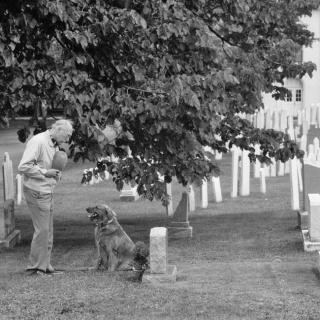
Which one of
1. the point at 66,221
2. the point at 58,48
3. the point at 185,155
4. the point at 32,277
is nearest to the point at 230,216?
the point at 66,221

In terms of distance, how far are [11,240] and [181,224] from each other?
298cm

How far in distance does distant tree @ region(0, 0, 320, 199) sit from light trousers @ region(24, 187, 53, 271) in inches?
72.8

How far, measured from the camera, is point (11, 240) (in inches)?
583

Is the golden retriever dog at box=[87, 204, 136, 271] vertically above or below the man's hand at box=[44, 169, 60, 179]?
below

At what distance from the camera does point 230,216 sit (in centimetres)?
1894

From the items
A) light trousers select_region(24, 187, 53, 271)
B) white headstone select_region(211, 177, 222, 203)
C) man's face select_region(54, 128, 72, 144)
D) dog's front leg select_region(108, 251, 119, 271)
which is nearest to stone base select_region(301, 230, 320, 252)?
dog's front leg select_region(108, 251, 119, 271)

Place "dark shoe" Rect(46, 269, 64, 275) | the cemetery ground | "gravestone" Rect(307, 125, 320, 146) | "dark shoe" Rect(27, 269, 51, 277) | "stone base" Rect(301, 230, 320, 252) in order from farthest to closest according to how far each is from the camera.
Result: "gravestone" Rect(307, 125, 320, 146)
"stone base" Rect(301, 230, 320, 252)
"dark shoe" Rect(46, 269, 64, 275)
"dark shoe" Rect(27, 269, 51, 277)
the cemetery ground

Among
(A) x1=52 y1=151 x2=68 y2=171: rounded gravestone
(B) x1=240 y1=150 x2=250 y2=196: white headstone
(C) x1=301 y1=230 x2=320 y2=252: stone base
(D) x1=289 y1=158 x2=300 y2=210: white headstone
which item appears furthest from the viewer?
(B) x1=240 y1=150 x2=250 y2=196: white headstone

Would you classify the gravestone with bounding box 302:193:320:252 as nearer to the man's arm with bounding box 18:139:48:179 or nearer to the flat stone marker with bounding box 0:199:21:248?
the man's arm with bounding box 18:139:48:179

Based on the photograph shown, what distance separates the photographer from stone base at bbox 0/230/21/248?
1451 cm

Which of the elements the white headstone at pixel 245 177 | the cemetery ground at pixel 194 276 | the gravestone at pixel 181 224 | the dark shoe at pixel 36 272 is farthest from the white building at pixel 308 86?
the dark shoe at pixel 36 272

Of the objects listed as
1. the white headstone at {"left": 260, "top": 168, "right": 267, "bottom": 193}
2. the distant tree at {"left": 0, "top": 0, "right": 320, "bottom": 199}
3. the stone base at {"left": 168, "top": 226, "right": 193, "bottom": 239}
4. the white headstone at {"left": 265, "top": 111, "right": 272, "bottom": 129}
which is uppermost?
A: the white headstone at {"left": 265, "top": 111, "right": 272, "bottom": 129}

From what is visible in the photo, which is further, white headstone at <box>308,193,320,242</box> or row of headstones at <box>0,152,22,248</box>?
row of headstones at <box>0,152,22,248</box>

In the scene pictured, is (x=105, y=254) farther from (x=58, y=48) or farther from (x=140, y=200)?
(x=140, y=200)
